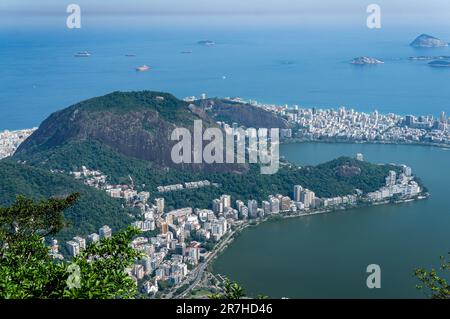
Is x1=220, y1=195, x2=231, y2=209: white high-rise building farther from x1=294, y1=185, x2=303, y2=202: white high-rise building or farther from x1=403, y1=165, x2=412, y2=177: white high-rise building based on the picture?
x1=403, y1=165, x2=412, y2=177: white high-rise building

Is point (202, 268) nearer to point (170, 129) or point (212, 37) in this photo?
point (170, 129)

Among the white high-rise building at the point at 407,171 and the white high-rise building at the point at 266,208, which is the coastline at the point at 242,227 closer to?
the white high-rise building at the point at 266,208

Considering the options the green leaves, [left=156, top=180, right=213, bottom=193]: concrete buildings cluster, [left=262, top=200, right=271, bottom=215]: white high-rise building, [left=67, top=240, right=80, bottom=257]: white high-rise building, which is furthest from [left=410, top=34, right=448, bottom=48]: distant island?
the green leaves

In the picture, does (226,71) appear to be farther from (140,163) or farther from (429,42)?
(140,163)

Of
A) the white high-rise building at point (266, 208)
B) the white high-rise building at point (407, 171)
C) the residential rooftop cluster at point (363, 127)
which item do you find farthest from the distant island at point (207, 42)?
the white high-rise building at point (266, 208)

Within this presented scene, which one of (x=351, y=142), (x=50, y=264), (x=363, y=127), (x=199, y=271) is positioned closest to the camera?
(x=50, y=264)

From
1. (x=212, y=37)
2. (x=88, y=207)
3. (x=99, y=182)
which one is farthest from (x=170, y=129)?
(x=212, y=37)

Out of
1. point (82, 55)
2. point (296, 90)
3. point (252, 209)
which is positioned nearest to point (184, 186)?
point (252, 209)
